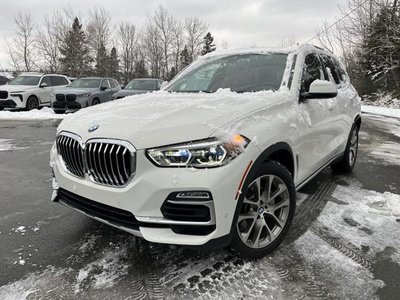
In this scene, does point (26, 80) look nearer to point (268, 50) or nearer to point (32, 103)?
point (32, 103)

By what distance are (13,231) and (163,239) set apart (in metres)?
1.89

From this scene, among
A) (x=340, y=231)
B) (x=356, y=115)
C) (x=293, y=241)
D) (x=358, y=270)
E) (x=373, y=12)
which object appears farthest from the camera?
(x=373, y=12)

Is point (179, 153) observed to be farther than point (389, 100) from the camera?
No

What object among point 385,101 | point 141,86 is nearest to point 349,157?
point 141,86

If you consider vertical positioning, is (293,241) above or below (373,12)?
below

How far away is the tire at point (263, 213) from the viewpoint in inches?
108

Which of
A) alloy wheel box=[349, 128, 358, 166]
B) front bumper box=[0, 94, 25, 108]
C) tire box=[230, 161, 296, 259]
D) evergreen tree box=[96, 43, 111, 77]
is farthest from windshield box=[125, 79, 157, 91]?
evergreen tree box=[96, 43, 111, 77]

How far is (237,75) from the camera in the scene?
400 cm

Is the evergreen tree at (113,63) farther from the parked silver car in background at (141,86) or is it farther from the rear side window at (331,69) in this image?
the rear side window at (331,69)

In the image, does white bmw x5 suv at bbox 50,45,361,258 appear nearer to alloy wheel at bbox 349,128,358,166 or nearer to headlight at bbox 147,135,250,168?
headlight at bbox 147,135,250,168

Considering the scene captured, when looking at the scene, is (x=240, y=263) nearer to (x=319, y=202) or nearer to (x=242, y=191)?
(x=242, y=191)

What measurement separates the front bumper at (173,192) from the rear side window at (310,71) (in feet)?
5.28

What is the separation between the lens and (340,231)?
3.54 metres

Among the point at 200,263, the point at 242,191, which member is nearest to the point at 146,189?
the point at 242,191
